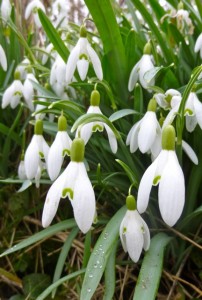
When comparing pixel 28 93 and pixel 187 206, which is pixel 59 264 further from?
pixel 28 93

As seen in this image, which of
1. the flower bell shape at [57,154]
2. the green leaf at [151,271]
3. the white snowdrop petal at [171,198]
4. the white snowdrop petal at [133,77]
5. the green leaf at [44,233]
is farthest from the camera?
the white snowdrop petal at [133,77]

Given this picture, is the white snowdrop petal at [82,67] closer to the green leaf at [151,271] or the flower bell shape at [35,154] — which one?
the flower bell shape at [35,154]

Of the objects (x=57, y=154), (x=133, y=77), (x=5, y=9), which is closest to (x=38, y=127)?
(x=57, y=154)

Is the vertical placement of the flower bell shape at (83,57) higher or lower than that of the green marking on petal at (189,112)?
higher

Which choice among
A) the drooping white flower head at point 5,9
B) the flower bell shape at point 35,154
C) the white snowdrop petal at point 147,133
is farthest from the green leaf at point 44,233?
the drooping white flower head at point 5,9

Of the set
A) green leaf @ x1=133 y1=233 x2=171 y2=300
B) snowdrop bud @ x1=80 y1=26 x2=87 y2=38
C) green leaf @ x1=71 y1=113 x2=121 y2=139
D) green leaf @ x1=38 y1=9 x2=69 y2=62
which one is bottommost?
green leaf @ x1=133 y1=233 x2=171 y2=300

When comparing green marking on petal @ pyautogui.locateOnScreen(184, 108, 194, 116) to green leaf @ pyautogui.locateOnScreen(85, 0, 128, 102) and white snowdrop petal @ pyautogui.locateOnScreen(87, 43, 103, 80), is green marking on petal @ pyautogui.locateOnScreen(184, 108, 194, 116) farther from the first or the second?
green leaf @ pyautogui.locateOnScreen(85, 0, 128, 102)

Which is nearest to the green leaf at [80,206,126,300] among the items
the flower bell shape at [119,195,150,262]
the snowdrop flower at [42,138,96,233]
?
the flower bell shape at [119,195,150,262]
